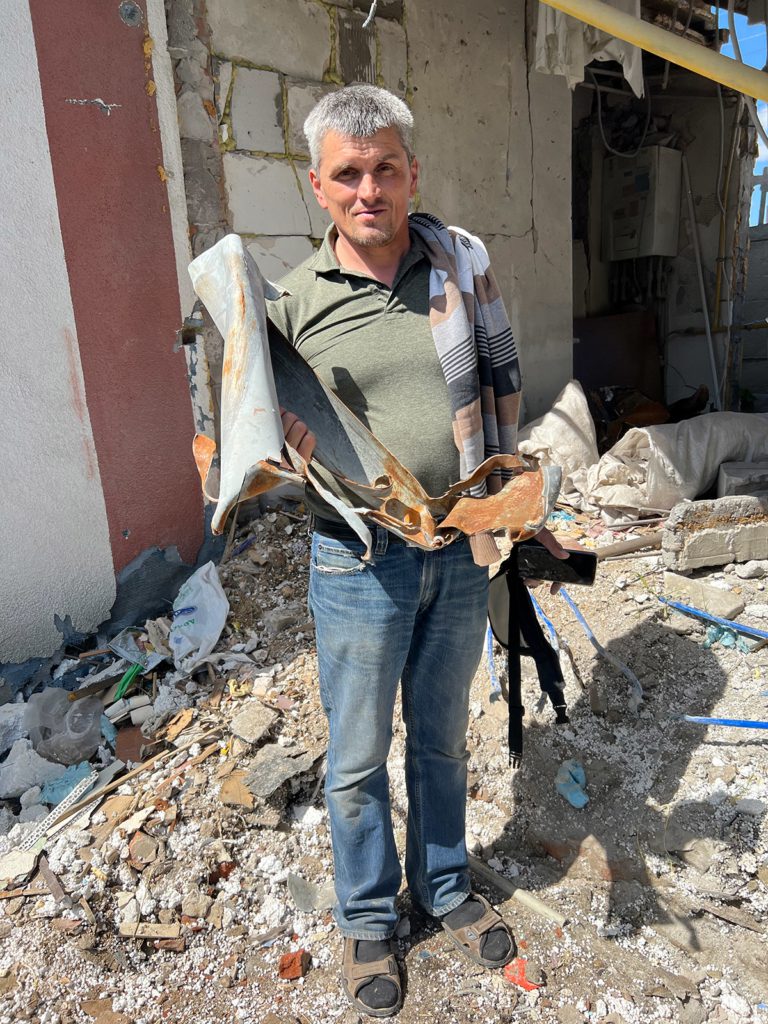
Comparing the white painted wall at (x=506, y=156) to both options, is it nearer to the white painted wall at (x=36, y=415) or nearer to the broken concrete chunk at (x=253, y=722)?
the white painted wall at (x=36, y=415)

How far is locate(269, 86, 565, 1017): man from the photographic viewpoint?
1.64 m

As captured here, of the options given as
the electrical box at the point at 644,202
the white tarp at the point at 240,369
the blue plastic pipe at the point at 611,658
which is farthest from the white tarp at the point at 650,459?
the electrical box at the point at 644,202

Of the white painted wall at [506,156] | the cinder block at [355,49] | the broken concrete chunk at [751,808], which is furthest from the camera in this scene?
the white painted wall at [506,156]

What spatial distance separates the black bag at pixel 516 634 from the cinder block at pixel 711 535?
1760 mm

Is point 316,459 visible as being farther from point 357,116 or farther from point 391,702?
point 357,116

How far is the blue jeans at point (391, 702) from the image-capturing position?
170cm

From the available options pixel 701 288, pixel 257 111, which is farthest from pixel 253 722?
pixel 701 288

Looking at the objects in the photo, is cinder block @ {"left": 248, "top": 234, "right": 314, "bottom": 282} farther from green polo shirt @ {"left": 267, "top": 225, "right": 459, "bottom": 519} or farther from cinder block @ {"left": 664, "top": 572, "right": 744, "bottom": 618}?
cinder block @ {"left": 664, "top": 572, "right": 744, "bottom": 618}

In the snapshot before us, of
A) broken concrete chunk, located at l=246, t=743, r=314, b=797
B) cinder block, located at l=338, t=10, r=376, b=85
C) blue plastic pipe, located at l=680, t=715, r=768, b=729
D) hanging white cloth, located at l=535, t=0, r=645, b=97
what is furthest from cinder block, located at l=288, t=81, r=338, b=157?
blue plastic pipe, located at l=680, t=715, r=768, b=729

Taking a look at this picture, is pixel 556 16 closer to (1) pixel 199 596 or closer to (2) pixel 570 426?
(2) pixel 570 426

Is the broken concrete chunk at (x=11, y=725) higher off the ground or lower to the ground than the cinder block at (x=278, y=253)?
lower

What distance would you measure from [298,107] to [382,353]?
124 inches

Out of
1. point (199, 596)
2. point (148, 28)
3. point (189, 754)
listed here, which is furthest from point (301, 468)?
point (148, 28)

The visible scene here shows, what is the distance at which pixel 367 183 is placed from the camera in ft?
5.28
